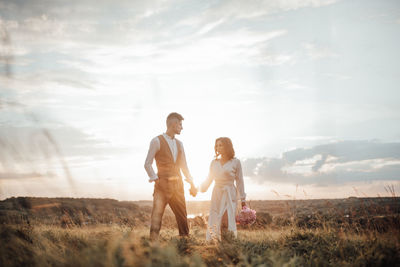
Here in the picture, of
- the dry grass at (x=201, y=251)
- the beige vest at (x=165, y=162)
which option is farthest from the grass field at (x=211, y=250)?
the beige vest at (x=165, y=162)

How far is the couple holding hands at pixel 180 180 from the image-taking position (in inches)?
257

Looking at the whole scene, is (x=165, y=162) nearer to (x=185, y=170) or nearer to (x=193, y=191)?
(x=185, y=170)

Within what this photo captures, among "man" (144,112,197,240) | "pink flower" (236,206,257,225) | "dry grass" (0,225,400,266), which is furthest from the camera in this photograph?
"pink flower" (236,206,257,225)

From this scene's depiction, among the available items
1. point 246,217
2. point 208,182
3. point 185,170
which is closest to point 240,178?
point 208,182

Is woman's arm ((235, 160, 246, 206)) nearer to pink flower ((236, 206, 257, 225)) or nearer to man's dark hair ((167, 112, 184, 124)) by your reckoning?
pink flower ((236, 206, 257, 225))

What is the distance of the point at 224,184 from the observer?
7.04 m

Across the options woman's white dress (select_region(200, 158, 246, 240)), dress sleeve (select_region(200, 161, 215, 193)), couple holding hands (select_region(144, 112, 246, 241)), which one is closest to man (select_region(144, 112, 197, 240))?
couple holding hands (select_region(144, 112, 246, 241))

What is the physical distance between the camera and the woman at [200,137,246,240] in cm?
693

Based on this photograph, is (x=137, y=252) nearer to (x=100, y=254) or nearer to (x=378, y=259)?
(x=100, y=254)

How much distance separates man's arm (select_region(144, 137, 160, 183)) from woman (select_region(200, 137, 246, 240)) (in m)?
1.27

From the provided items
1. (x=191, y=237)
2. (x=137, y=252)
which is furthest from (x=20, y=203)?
(x=137, y=252)

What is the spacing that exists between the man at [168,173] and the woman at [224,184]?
54cm

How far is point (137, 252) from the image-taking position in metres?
3.92

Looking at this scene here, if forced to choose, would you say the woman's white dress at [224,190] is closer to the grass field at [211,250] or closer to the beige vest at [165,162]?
the grass field at [211,250]
